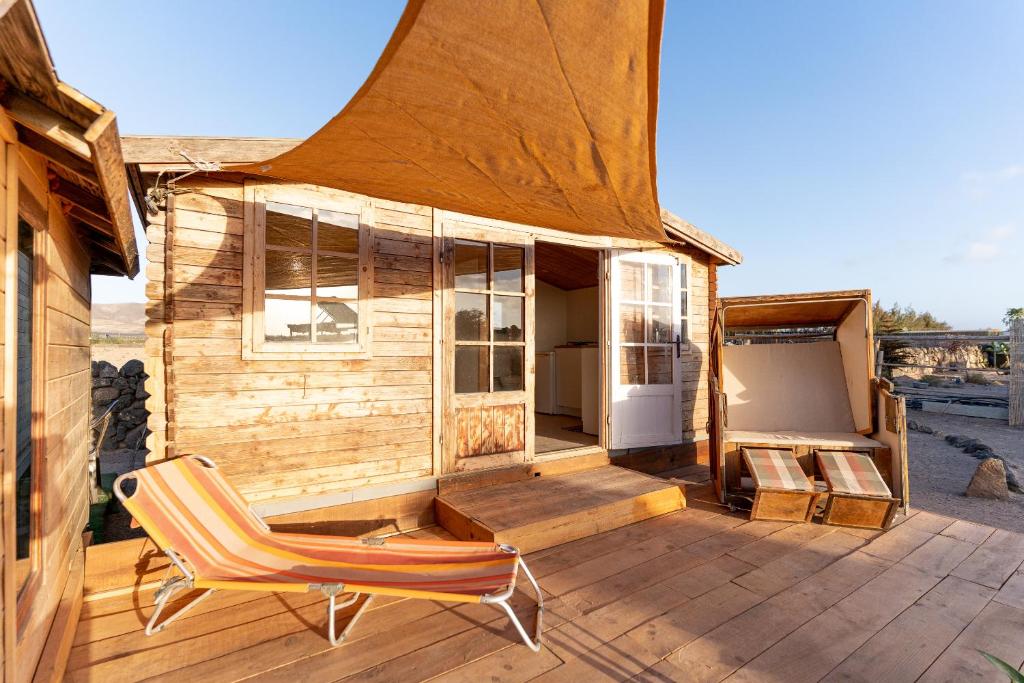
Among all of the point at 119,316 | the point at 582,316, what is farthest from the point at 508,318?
the point at 119,316

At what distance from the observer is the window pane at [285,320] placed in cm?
293

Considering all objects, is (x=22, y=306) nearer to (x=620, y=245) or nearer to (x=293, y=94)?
(x=620, y=245)

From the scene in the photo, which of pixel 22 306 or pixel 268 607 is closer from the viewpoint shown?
pixel 22 306

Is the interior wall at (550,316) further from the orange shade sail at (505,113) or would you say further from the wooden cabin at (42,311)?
the wooden cabin at (42,311)

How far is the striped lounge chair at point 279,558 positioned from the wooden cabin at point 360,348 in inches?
20.6

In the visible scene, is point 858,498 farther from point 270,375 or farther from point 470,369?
point 270,375

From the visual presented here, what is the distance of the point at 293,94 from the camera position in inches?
352

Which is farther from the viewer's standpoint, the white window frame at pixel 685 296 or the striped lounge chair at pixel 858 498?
the white window frame at pixel 685 296

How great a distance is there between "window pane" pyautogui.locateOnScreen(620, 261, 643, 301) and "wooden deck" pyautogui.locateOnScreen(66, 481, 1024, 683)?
7.97ft

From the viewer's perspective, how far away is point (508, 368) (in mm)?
3936

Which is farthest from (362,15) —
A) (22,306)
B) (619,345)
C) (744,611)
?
(744,611)

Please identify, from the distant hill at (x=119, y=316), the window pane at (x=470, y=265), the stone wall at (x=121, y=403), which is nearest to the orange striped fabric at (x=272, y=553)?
the window pane at (x=470, y=265)

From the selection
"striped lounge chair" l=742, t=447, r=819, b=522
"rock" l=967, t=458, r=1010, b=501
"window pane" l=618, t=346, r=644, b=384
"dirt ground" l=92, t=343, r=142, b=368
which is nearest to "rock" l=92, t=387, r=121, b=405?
"window pane" l=618, t=346, r=644, b=384

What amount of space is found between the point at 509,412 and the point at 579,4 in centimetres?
300
